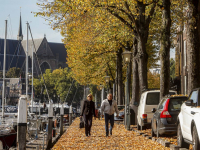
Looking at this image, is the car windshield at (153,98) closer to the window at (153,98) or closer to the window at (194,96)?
the window at (153,98)

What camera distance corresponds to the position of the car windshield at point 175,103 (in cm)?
1328

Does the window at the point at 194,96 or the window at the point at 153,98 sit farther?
the window at the point at 153,98

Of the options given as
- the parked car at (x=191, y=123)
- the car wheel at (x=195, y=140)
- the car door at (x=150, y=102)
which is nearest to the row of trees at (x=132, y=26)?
the car door at (x=150, y=102)

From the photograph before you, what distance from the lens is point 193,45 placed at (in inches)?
511

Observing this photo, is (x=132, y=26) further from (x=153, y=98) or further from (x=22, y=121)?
(x=22, y=121)

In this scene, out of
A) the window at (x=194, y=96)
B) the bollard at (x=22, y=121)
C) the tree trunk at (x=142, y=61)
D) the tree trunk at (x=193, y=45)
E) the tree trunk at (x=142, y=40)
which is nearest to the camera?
the bollard at (x=22, y=121)

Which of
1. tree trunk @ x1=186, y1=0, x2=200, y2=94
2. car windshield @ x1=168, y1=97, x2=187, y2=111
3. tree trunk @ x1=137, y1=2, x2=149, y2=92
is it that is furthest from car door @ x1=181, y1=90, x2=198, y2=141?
tree trunk @ x1=137, y1=2, x2=149, y2=92

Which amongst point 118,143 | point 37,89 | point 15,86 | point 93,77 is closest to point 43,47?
point 37,89

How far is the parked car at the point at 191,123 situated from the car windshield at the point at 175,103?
8.39ft

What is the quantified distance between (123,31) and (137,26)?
534 cm

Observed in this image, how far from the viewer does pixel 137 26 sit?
71.2ft

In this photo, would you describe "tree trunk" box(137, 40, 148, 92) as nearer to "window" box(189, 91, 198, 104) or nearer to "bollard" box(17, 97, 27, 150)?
"window" box(189, 91, 198, 104)

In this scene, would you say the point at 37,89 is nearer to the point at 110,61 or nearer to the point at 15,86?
the point at 15,86

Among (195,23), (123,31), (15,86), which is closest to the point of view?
(195,23)
